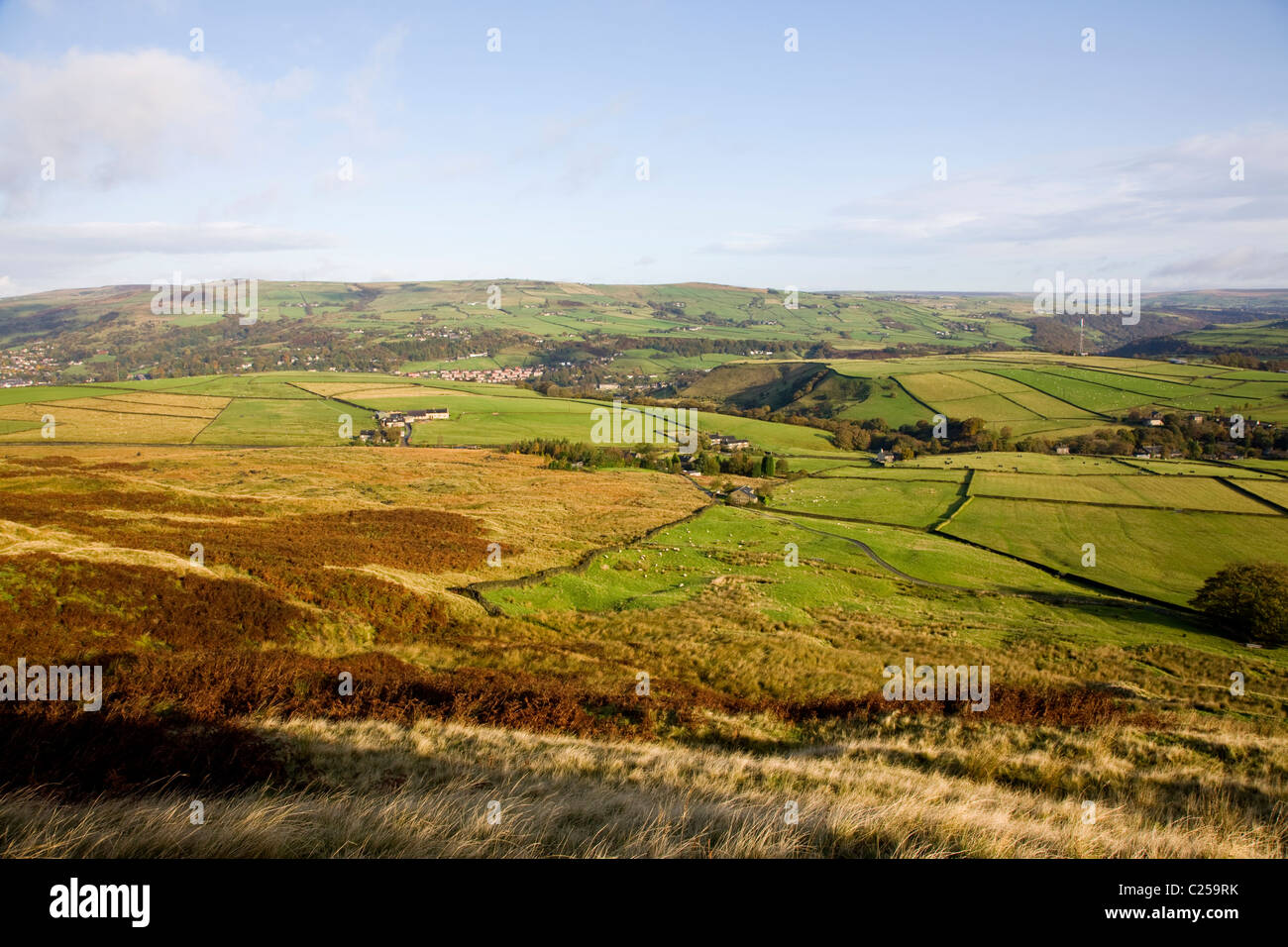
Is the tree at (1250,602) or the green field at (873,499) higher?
the green field at (873,499)

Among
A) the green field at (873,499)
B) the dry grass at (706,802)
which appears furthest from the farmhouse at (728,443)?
the dry grass at (706,802)

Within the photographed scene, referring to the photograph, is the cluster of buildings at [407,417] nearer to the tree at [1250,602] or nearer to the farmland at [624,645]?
the farmland at [624,645]

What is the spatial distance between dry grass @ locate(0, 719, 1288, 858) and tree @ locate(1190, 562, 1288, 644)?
91.6 feet

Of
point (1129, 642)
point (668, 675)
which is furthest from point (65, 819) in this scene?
point (1129, 642)

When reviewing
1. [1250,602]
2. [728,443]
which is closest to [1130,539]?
[1250,602]

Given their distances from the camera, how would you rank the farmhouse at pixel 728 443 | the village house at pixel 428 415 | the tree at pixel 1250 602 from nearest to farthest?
the tree at pixel 1250 602 < the farmhouse at pixel 728 443 < the village house at pixel 428 415

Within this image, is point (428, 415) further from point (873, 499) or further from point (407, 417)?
point (873, 499)

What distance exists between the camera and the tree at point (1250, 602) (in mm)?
34094

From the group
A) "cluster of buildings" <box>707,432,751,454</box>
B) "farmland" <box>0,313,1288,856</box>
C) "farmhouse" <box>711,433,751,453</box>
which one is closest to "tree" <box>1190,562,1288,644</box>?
"farmland" <box>0,313,1288,856</box>

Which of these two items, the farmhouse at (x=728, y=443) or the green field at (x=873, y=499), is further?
the farmhouse at (x=728, y=443)

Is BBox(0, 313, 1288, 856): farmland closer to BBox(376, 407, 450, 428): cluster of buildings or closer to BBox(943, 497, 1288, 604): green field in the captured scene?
BBox(943, 497, 1288, 604): green field

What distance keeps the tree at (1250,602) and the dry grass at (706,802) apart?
27.9 m
